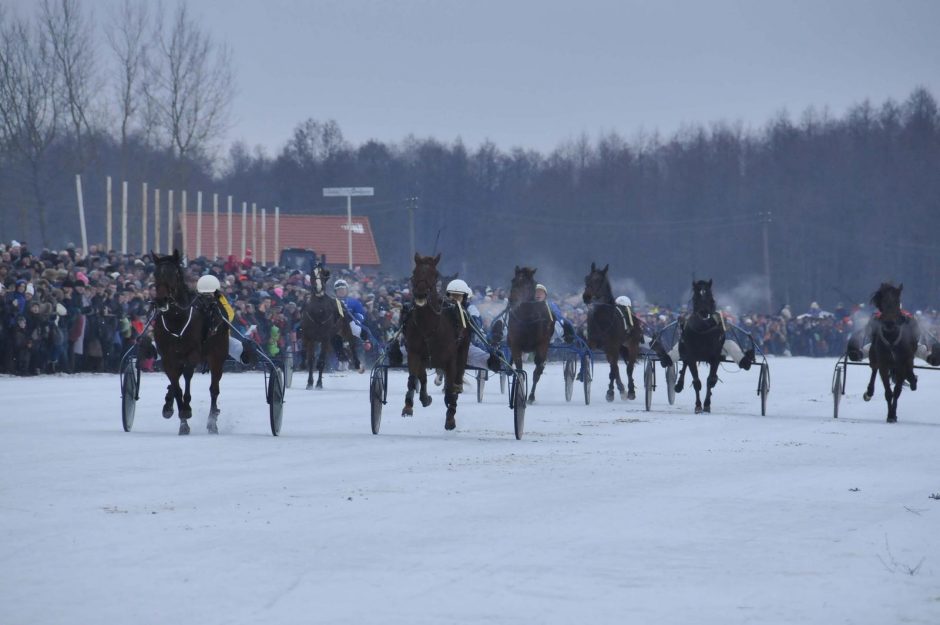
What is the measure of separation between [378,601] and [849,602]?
2017 mm

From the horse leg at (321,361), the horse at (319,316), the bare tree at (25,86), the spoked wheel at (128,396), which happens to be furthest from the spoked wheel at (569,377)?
the bare tree at (25,86)

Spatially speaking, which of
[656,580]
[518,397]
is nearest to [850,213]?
[518,397]

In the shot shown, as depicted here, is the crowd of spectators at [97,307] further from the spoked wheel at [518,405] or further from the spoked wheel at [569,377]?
the spoked wheel at [518,405]

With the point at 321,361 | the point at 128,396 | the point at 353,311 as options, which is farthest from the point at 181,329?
the point at 353,311

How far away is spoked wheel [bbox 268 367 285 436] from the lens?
15.6 meters

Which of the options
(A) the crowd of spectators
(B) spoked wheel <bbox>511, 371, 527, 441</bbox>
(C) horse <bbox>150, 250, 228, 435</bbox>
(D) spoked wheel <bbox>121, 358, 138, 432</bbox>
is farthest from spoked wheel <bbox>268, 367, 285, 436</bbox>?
(A) the crowd of spectators

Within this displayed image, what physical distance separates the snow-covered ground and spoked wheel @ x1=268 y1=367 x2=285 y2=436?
0.81 ft

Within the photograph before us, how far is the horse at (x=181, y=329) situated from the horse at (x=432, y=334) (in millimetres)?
1859

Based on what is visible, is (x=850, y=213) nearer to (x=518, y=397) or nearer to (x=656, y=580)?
(x=518, y=397)

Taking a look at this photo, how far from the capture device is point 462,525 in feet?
30.3

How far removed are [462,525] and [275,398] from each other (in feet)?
22.2

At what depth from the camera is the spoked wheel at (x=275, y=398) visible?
1559cm

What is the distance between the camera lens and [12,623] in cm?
647

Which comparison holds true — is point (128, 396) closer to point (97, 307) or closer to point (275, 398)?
point (275, 398)
